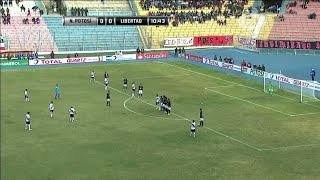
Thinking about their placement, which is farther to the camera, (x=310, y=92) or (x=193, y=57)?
(x=193, y=57)

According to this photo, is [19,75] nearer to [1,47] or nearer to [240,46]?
[1,47]

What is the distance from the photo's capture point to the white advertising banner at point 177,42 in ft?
301

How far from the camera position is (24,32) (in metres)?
84.6

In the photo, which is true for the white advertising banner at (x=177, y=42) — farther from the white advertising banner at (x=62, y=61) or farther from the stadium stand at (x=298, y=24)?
the white advertising banner at (x=62, y=61)

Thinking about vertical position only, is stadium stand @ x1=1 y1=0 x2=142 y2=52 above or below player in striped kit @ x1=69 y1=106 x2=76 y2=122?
above

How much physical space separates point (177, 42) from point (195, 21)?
619 centimetres

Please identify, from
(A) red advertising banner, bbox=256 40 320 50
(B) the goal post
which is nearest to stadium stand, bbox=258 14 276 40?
(A) red advertising banner, bbox=256 40 320 50

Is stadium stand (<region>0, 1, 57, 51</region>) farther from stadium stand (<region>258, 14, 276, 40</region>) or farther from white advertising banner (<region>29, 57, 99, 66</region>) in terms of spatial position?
stadium stand (<region>258, 14, 276, 40</region>)

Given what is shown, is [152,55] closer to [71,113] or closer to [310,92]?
[310,92]

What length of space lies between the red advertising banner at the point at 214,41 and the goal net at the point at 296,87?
34.1 m

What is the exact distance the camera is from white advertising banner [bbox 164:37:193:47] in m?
91.8

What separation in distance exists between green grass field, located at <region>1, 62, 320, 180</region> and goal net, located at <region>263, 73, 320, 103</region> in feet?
3.09
